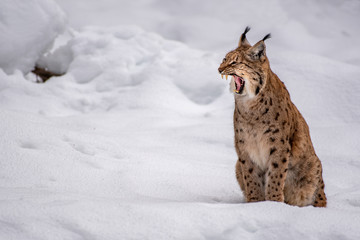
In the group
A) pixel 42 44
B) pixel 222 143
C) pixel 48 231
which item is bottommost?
pixel 48 231

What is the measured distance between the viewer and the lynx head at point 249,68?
3.19 meters

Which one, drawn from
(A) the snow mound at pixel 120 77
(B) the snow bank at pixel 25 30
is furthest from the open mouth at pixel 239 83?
(B) the snow bank at pixel 25 30

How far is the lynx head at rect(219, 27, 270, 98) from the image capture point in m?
3.19

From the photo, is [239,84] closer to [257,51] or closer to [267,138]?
[257,51]

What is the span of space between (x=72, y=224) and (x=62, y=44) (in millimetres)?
8470

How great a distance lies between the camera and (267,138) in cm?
325

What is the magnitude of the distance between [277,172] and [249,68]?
94 cm

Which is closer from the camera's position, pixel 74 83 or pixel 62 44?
pixel 74 83

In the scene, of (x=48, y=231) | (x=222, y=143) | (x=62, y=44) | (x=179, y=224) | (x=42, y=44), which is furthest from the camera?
(x=62, y=44)

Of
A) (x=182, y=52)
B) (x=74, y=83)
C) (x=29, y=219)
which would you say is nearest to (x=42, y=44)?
(x=74, y=83)

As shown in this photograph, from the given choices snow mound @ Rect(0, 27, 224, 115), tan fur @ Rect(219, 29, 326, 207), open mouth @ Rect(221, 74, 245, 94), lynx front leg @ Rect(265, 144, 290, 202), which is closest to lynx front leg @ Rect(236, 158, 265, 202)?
tan fur @ Rect(219, 29, 326, 207)

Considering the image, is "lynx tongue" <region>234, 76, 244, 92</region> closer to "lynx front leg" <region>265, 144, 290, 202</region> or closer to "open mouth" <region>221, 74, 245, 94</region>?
"open mouth" <region>221, 74, 245, 94</region>

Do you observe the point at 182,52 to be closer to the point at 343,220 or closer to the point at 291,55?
the point at 291,55

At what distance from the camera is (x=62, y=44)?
988 cm
